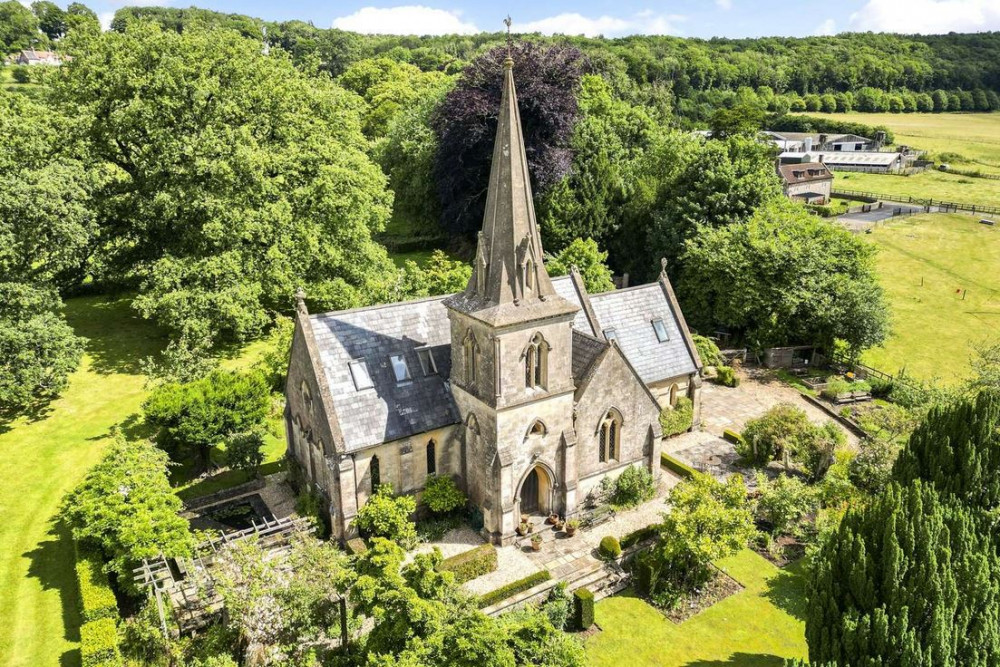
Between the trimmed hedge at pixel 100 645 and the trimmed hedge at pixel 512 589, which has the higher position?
the trimmed hedge at pixel 100 645

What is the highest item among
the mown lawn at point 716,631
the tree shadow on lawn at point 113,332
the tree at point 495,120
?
the tree at point 495,120

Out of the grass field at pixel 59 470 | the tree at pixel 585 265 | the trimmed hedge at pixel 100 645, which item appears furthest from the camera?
the tree at pixel 585 265

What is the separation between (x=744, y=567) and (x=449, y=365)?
1739 cm

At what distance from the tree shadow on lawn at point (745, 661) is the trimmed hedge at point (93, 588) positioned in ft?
74.7

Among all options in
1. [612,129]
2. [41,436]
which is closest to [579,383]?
[41,436]

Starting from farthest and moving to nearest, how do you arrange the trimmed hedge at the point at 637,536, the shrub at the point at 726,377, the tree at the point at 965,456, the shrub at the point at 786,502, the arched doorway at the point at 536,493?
the shrub at the point at 726,377, the arched doorway at the point at 536,493, the shrub at the point at 786,502, the trimmed hedge at the point at 637,536, the tree at the point at 965,456

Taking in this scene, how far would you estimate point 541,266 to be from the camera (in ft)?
99.7

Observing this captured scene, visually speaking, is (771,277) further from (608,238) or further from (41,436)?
(41,436)

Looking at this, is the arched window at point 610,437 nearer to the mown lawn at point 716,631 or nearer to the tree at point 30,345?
the mown lawn at point 716,631

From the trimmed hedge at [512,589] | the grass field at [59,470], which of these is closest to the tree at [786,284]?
the trimmed hedge at [512,589]

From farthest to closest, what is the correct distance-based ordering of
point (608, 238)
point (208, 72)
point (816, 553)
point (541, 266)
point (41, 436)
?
point (608, 238) < point (208, 72) < point (41, 436) < point (541, 266) < point (816, 553)

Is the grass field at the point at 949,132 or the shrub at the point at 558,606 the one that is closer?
the shrub at the point at 558,606

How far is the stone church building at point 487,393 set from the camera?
2973 cm

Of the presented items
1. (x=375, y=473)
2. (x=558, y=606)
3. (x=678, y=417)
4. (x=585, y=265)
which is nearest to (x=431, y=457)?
(x=375, y=473)
